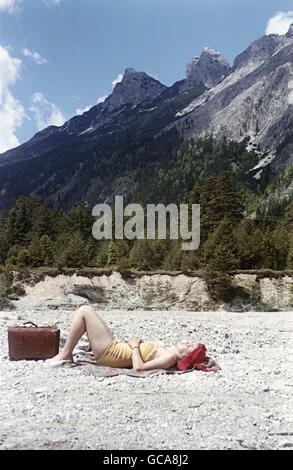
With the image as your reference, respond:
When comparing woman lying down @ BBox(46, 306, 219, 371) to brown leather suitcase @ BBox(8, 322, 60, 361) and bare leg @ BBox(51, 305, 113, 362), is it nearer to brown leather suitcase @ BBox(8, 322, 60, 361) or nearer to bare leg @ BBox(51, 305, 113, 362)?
bare leg @ BBox(51, 305, 113, 362)

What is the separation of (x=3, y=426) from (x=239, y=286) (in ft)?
89.2

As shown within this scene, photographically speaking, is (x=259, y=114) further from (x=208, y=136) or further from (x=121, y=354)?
(x=121, y=354)

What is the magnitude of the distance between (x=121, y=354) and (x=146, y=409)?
5.04ft

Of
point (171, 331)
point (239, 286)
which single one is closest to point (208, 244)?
point (239, 286)

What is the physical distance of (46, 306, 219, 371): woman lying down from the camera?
18.0ft

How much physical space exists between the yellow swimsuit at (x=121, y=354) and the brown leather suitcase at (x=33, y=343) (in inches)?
39.5

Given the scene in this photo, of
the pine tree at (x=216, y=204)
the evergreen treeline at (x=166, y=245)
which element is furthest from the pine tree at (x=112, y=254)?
the pine tree at (x=216, y=204)

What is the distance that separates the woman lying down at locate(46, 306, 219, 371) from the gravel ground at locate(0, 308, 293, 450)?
0.70ft

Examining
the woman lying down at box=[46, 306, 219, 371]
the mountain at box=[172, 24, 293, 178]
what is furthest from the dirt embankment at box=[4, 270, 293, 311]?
the mountain at box=[172, 24, 293, 178]

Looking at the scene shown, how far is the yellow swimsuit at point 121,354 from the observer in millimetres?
5621

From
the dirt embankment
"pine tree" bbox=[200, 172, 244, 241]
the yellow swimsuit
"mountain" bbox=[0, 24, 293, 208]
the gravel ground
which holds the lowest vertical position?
the dirt embankment

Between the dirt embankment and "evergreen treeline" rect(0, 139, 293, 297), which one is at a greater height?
"evergreen treeline" rect(0, 139, 293, 297)

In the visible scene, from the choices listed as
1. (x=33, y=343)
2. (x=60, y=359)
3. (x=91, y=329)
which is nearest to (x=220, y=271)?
(x=33, y=343)

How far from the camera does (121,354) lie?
5.64 meters
